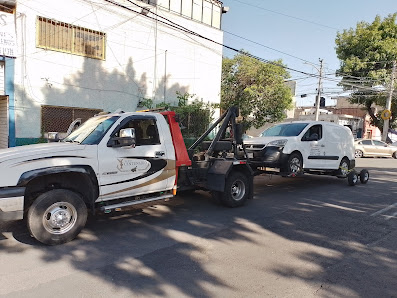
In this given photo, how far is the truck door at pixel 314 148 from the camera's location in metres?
8.92

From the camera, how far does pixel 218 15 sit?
17.4 m

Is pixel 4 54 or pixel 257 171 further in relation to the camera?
pixel 4 54

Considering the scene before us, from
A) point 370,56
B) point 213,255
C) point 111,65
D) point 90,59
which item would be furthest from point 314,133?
point 370,56

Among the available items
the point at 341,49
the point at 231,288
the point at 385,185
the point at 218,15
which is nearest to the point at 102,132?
the point at 231,288

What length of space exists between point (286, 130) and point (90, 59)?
835 cm

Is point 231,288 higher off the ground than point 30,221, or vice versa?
point 30,221

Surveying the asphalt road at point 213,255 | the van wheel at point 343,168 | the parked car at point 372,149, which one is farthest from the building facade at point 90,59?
the parked car at point 372,149

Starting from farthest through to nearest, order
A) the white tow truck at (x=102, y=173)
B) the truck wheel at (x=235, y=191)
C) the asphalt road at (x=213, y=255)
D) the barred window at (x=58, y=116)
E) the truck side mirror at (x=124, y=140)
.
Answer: the barred window at (x=58, y=116)
the truck wheel at (x=235, y=191)
the truck side mirror at (x=124, y=140)
the white tow truck at (x=102, y=173)
the asphalt road at (x=213, y=255)

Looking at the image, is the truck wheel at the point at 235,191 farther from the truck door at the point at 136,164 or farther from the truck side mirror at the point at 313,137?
the truck side mirror at the point at 313,137

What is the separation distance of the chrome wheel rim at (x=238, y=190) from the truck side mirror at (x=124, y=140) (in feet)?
9.32

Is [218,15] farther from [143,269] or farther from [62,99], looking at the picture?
[143,269]

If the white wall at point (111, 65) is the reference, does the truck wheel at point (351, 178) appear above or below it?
below

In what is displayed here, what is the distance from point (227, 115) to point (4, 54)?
26.6 ft

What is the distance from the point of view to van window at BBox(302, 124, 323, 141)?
905cm
